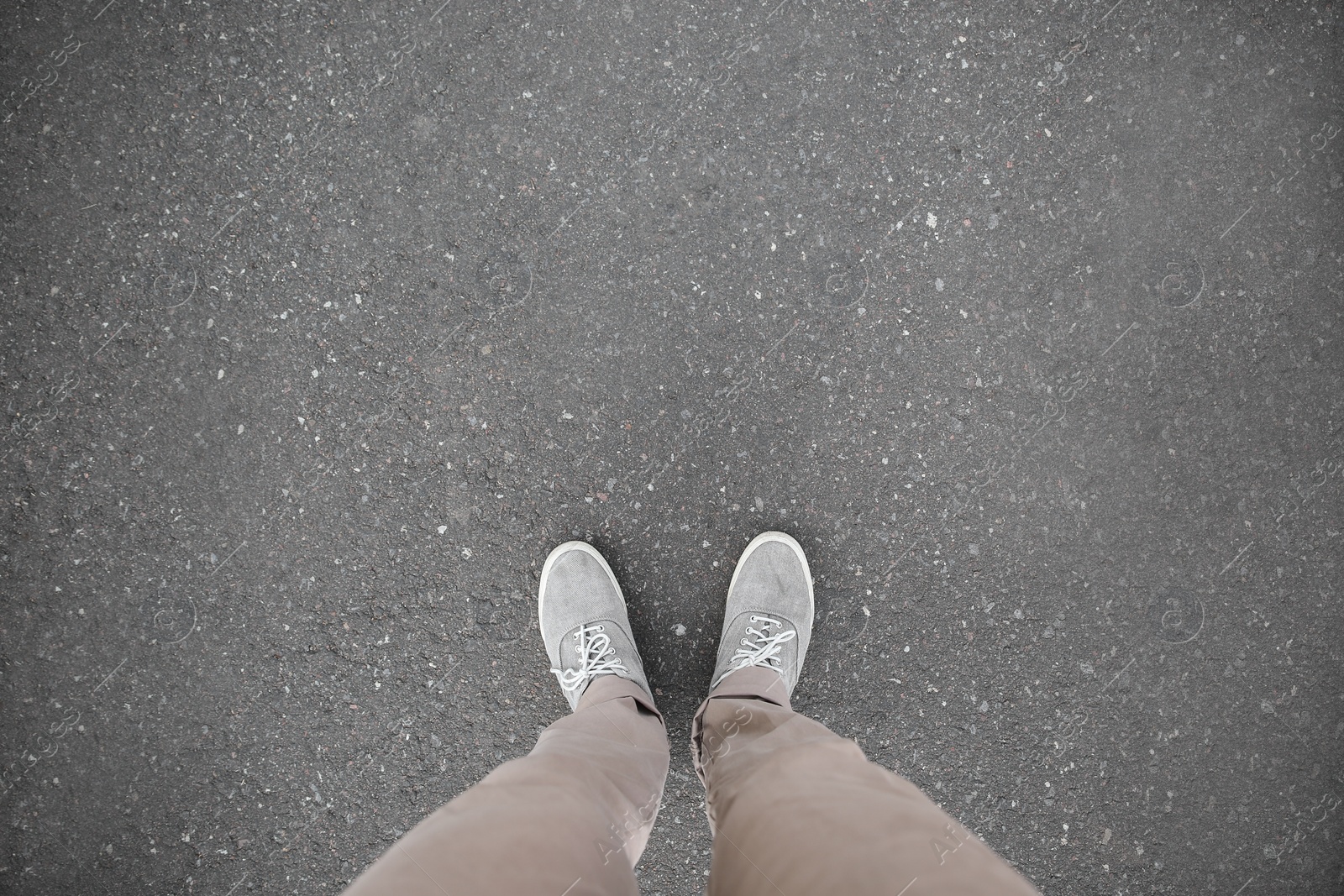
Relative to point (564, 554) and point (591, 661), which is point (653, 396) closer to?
point (564, 554)

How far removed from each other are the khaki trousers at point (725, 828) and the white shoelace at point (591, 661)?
0.25 metres

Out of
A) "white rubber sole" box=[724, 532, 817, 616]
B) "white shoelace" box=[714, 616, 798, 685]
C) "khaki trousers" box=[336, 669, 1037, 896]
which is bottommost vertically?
"white shoelace" box=[714, 616, 798, 685]

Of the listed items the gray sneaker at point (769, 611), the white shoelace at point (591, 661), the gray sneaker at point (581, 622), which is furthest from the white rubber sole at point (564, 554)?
the gray sneaker at point (769, 611)

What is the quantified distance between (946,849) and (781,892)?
0.31 m

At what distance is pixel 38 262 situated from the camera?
2051 mm

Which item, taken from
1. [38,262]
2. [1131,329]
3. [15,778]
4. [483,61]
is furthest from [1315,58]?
[15,778]

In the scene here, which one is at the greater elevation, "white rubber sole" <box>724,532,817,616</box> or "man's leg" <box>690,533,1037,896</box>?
"white rubber sole" <box>724,532,817,616</box>

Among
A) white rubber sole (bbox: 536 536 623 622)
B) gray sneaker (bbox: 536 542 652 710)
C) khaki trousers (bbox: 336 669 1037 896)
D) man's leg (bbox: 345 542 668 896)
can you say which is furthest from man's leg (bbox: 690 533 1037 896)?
white rubber sole (bbox: 536 536 623 622)

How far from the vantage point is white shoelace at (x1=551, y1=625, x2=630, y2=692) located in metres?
2.00

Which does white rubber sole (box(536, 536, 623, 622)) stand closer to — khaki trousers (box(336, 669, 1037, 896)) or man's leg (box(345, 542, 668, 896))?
man's leg (box(345, 542, 668, 896))

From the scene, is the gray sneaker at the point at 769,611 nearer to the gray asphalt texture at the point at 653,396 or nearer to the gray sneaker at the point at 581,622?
the gray asphalt texture at the point at 653,396

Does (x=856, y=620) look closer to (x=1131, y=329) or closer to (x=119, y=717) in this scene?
(x=1131, y=329)

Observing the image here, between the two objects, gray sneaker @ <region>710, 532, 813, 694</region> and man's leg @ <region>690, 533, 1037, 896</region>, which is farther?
gray sneaker @ <region>710, 532, 813, 694</region>

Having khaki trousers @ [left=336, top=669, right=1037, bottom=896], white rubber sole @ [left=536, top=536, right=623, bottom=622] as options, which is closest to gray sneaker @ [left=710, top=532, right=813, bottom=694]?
khaki trousers @ [left=336, top=669, right=1037, bottom=896]
